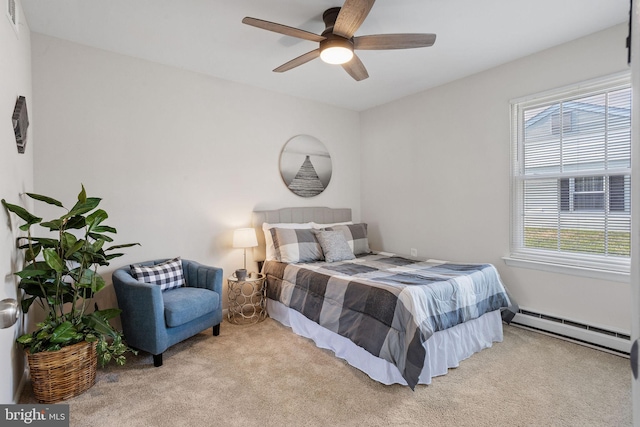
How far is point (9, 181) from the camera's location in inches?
76.6

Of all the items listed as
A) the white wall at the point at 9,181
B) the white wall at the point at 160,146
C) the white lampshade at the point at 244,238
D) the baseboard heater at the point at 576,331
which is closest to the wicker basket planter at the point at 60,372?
the white wall at the point at 9,181

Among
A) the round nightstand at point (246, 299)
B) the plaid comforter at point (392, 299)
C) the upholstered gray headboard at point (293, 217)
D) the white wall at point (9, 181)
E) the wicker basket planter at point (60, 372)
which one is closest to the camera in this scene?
the white wall at point (9, 181)

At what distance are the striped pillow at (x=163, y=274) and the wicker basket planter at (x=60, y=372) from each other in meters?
0.73

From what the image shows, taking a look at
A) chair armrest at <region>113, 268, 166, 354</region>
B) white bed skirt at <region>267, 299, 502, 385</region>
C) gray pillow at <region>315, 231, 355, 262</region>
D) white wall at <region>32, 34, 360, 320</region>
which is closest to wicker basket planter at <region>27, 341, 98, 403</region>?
chair armrest at <region>113, 268, 166, 354</region>

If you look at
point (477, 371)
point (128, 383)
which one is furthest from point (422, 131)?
point (128, 383)

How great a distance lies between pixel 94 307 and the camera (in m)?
2.86

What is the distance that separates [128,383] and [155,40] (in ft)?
9.04

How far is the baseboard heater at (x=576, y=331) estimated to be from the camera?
263 centimetres

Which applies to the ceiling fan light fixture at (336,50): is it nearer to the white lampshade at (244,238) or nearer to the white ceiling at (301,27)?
the white ceiling at (301,27)

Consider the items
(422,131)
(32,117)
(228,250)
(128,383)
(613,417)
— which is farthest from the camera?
(422,131)

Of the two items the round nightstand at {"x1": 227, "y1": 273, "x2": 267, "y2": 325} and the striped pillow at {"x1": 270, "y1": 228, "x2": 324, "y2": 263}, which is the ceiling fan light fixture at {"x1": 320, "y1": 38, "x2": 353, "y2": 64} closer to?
the striped pillow at {"x1": 270, "y1": 228, "x2": 324, "y2": 263}

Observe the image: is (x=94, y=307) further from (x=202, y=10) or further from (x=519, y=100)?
(x=519, y=100)

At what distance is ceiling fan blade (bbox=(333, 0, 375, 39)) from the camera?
1887 mm

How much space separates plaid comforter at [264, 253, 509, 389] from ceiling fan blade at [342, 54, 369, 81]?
1754mm
